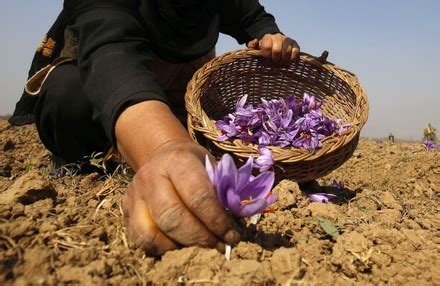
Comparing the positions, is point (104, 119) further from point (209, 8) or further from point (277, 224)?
point (209, 8)

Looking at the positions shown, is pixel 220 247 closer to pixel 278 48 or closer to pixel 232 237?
pixel 232 237

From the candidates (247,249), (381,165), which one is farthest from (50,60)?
(381,165)

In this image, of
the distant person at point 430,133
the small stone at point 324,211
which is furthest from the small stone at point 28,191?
the distant person at point 430,133

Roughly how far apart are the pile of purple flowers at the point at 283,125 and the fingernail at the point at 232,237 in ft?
3.15

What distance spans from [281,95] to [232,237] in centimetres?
195

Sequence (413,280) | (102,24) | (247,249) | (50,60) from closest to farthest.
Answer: (247,249), (413,280), (102,24), (50,60)

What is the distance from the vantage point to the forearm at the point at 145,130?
133 cm

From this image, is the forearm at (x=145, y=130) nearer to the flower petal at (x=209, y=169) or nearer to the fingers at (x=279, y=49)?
the flower petal at (x=209, y=169)

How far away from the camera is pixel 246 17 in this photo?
10.4ft

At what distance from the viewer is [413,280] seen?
50.0 inches

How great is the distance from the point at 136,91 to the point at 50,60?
59.2 inches

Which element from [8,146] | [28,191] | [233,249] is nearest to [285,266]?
[233,249]

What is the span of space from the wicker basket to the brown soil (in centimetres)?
23

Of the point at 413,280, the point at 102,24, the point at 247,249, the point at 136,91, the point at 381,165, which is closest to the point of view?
the point at 247,249
